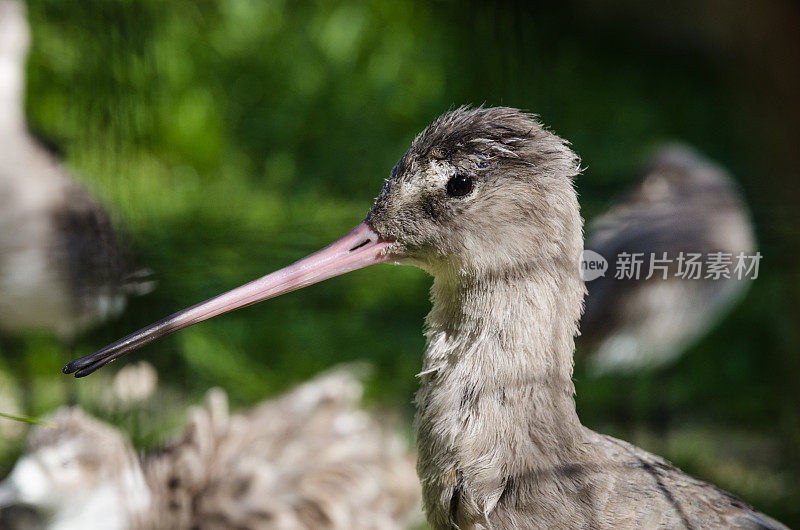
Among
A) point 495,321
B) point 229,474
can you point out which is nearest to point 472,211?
point 495,321

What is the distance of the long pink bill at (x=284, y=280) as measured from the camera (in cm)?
134

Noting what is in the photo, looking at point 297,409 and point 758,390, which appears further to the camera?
point 758,390

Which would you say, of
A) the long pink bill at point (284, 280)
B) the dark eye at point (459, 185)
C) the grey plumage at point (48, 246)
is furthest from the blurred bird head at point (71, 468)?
the dark eye at point (459, 185)

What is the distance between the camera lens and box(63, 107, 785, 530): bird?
51.5 inches

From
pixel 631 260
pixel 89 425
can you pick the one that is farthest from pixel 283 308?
pixel 631 260

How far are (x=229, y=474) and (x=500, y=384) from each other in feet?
2.86

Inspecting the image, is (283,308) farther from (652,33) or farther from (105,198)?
(652,33)

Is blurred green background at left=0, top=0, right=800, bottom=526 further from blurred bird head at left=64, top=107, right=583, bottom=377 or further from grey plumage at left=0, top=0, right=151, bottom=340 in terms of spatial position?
blurred bird head at left=64, top=107, right=583, bottom=377

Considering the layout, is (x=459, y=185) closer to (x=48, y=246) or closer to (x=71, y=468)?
(x=71, y=468)

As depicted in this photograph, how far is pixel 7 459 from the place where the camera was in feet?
7.64

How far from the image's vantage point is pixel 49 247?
2.42 meters

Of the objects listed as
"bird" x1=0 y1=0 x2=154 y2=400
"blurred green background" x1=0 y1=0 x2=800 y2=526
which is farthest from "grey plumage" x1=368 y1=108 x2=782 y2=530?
"bird" x1=0 y1=0 x2=154 y2=400

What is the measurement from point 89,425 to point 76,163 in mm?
936

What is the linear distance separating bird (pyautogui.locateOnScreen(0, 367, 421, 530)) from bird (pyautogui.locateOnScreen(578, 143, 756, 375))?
29.7 inches
